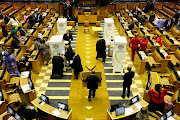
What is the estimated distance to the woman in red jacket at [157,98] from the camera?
601 cm

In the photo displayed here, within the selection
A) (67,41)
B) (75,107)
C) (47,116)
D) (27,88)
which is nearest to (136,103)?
(75,107)

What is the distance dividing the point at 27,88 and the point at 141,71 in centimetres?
567

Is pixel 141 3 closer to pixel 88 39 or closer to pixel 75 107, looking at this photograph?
pixel 88 39

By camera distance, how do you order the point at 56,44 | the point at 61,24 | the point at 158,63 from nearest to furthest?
the point at 56,44 → the point at 158,63 → the point at 61,24

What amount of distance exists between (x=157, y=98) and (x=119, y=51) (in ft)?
11.1

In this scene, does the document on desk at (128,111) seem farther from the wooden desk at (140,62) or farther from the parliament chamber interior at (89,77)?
the wooden desk at (140,62)

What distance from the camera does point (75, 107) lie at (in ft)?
24.3

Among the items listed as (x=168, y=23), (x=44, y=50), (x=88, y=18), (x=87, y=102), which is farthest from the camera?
(x=88, y=18)

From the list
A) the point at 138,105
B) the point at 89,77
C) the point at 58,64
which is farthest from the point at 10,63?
the point at 138,105

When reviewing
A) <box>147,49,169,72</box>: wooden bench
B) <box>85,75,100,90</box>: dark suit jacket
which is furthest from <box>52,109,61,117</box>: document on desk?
<box>147,49,169,72</box>: wooden bench

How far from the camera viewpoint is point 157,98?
6.16 meters

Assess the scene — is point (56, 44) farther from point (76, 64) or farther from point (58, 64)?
point (76, 64)

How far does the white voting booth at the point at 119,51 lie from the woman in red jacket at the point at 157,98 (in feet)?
10.4

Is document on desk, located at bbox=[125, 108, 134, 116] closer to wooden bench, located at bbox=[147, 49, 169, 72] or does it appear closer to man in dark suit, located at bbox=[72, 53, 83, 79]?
man in dark suit, located at bbox=[72, 53, 83, 79]
